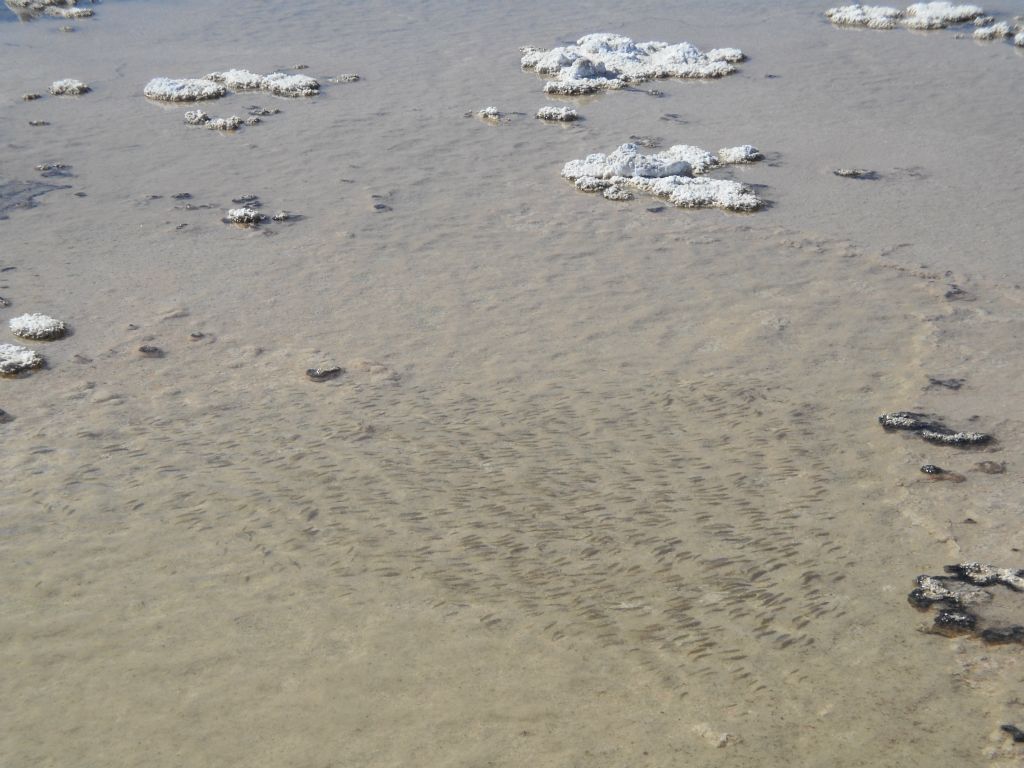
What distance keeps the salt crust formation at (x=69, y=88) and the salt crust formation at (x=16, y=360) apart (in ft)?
43.9

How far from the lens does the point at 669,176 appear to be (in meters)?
16.8

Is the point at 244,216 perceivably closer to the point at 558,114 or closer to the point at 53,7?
the point at 558,114

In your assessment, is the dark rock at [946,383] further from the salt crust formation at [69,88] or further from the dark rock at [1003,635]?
the salt crust formation at [69,88]

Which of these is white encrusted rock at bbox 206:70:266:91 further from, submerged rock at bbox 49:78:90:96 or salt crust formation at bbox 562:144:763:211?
salt crust formation at bbox 562:144:763:211

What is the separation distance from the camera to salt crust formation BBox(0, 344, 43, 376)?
11.5 m

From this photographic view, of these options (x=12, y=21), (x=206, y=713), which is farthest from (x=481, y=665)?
(x=12, y=21)

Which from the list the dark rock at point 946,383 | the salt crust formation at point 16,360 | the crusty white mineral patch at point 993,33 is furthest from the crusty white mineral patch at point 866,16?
the salt crust formation at point 16,360

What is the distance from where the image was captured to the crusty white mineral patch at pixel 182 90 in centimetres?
2216

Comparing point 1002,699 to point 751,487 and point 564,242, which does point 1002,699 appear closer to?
point 751,487

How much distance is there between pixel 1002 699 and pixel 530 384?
19.1 feet

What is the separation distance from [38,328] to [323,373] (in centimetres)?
410

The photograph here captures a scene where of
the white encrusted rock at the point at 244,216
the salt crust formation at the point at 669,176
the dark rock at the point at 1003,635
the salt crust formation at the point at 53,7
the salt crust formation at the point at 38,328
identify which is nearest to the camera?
the dark rock at the point at 1003,635

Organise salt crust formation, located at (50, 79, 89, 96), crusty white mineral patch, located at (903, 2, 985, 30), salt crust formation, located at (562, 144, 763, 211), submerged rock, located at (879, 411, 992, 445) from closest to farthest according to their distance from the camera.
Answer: submerged rock, located at (879, 411, 992, 445)
salt crust formation, located at (562, 144, 763, 211)
salt crust formation, located at (50, 79, 89, 96)
crusty white mineral patch, located at (903, 2, 985, 30)

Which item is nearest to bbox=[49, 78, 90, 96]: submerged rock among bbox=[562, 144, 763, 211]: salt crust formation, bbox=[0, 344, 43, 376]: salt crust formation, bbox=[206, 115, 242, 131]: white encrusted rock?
bbox=[206, 115, 242, 131]: white encrusted rock
